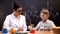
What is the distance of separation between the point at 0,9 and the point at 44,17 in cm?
154

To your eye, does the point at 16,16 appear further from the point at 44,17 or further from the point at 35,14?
the point at 35,14

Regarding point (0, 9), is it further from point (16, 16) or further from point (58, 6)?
point (58, 6)

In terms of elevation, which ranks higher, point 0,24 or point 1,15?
point 1,15

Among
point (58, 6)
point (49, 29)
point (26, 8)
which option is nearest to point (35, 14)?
point (26, 8)

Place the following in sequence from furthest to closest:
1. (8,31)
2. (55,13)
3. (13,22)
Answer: (55,13), (13,22), (8,31)

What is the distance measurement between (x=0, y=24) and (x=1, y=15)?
0.81ft

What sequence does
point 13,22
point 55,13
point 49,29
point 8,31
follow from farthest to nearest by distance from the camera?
1. point 55,13
2. point 13,22
3. point 49,29
4. point 8,31

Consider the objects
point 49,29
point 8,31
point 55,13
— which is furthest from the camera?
point 55,13

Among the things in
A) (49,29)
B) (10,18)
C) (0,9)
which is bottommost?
(49,29)

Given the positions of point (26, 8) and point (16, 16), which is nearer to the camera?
point (16, 16)

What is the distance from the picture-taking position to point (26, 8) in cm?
399

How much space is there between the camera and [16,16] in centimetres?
290

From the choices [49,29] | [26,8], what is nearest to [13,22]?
[49,29]

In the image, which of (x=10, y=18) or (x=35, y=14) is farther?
(x=35, y=14)
